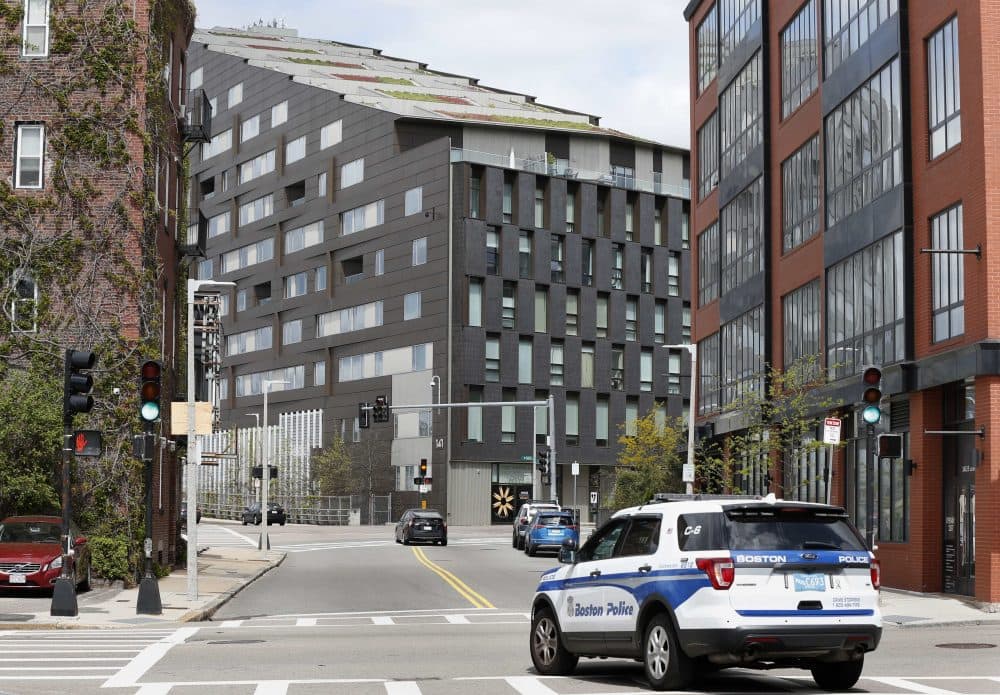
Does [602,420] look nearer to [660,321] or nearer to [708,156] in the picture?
[660,321]

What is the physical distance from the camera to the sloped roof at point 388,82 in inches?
4156

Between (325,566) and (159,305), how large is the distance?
46.5 feet

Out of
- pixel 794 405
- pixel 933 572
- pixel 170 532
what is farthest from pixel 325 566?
pixel 933 572

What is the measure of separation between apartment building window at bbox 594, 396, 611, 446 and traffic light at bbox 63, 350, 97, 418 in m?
78.8

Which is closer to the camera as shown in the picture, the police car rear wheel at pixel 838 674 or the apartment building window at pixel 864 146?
the police car rear wheel at pixel 838 674

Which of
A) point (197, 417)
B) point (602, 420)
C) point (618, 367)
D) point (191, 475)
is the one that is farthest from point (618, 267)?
point (197, 417)

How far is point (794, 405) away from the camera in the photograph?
1369 inches

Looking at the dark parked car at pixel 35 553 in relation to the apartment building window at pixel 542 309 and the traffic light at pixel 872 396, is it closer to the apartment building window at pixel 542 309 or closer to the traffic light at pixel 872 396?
the traffic light at pixel 872 396

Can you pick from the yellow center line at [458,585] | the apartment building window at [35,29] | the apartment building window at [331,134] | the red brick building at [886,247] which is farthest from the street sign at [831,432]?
the apartment building window at [331,134]

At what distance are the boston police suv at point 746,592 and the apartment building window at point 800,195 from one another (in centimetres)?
2702

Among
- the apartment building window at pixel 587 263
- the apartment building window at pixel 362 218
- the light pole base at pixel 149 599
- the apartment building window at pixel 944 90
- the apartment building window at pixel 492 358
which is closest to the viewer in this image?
the light pole base at pixel 149 599

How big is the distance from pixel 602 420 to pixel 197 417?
242ft

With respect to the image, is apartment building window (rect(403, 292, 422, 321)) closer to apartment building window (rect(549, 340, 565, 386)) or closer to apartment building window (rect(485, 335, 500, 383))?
apartment building window (rect(485, 335, 500, 383))

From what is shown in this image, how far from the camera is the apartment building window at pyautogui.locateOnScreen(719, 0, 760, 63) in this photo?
154ft
